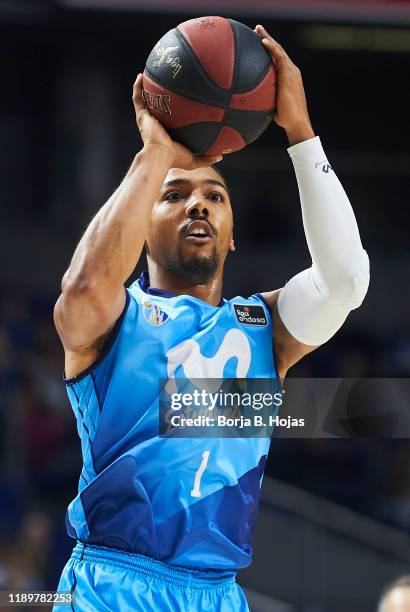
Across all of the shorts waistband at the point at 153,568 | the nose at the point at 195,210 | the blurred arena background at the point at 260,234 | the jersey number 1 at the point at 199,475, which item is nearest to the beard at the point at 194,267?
the nose at the point at 195,210

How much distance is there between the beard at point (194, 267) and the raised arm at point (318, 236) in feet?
0.93

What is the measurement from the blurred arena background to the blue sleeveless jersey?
175 inches

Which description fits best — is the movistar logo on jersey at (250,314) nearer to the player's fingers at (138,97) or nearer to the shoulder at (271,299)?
the shoulder at (271,299)

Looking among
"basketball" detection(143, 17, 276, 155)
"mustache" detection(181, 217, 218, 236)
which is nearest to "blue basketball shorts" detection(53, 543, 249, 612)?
"mustache" detection(181, 217, 218, 236)

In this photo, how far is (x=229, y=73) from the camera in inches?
129

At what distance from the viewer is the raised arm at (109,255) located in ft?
10.0

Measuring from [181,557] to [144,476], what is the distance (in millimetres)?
262

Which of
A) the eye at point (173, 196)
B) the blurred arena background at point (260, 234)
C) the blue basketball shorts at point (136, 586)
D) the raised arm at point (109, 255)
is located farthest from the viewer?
the blurred arena background at point (260, 234)

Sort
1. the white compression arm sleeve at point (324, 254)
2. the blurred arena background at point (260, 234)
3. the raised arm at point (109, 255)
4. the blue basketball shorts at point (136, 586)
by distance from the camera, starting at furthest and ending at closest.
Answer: the blurred arena background at point (260, 234), the white compression arm sleeve at point (324, 254), the blue basketball shorts at point (136, 586), the raised arm at point (109, 255)

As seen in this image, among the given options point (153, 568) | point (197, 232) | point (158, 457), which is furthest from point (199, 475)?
point (197, 232)

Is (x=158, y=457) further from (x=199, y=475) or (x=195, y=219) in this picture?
(x=195, y=219)

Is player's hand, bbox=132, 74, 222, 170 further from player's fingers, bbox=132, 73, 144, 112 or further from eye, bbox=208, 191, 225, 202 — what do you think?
eye, bbox=208, 191, 225, 202

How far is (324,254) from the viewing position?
10.9ft

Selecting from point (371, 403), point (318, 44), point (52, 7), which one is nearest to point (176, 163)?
point (371, 403)
